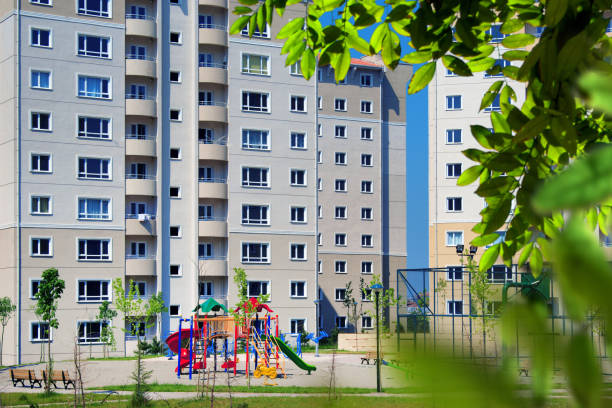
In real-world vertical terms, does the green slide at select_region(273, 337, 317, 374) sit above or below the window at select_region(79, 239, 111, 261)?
Result: below

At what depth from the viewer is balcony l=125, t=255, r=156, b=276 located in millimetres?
38875

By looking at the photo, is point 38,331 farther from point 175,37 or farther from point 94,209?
point 175,37

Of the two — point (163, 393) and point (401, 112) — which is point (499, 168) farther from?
point (401, 112)

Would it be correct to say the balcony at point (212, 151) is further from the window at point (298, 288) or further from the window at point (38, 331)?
the window at point (38, 331)

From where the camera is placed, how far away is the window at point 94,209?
37750mm

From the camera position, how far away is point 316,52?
10.1 ft

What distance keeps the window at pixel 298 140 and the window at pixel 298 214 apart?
12.4ft

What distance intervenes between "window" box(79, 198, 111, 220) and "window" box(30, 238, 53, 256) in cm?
213

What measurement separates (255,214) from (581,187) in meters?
42.0

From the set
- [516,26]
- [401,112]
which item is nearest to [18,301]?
[401,112]

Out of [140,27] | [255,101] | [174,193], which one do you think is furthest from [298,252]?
[140,27]

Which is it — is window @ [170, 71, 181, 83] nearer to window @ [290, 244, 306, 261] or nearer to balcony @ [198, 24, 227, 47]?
balcony @ [198, 24, 227, 47]

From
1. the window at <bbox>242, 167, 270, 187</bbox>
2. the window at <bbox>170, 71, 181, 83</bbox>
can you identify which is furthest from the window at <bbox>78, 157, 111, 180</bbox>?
the window at <bbox>242, 167, 270, 187</bbox>

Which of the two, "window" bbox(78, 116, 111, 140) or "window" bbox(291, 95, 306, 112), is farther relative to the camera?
"window" bbox(291, 95, 306, 112)
